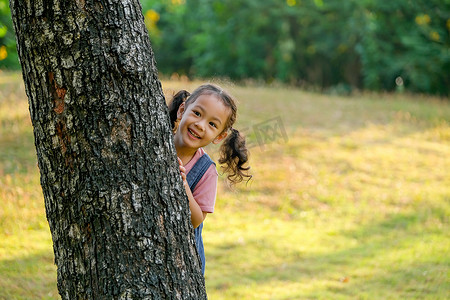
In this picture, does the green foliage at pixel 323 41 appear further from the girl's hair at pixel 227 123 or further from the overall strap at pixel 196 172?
the overall strap at pixel 196 172

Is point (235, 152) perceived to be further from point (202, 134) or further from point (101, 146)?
point (101, 146)

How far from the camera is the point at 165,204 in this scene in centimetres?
224

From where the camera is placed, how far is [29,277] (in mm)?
4133

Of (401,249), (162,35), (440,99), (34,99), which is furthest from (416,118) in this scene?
(162,35)

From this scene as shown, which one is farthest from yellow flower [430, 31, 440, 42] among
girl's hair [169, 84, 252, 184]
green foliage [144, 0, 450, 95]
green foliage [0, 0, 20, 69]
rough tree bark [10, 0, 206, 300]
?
rough tree bark [10, 0, 206, 300]

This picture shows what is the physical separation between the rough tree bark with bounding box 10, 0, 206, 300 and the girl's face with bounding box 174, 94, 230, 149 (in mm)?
453

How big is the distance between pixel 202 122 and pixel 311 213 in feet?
15.0

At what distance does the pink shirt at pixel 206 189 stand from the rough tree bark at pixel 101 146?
0.40 meters

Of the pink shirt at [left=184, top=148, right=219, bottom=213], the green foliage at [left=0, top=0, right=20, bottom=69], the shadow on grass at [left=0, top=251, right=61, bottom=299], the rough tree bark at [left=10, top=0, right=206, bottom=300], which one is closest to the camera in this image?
the rough tree bark at [left=10, top=0, right=206, bottom=300]

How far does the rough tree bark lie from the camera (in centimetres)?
206

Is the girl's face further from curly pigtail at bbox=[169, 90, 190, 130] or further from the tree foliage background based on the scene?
the tree foliage background

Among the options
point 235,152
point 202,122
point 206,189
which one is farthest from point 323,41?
point 206,189

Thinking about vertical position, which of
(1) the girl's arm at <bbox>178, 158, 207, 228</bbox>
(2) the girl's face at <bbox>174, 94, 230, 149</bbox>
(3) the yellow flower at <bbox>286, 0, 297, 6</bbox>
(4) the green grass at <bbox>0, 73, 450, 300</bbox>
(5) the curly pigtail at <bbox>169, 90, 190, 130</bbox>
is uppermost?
(3) the yellow flower at <bbox>286, 0, 297, 6</bbox>

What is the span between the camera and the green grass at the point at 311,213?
15.5 feet
